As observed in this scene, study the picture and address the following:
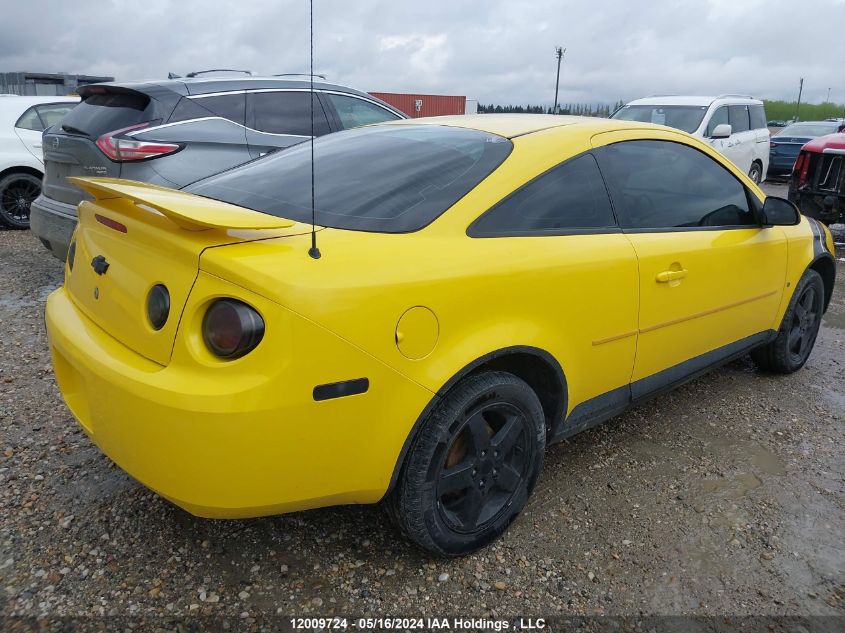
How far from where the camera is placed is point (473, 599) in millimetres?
2152

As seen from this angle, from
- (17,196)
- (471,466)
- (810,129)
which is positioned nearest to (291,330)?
(471,466)

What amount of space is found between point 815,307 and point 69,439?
A: 13.9 feet

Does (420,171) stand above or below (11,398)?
above

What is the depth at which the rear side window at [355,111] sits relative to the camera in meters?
5.66

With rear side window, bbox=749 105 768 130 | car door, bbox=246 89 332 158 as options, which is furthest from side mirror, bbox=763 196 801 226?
A: rear side window, bbox=749 105 768 130

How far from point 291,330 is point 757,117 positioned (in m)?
12.1

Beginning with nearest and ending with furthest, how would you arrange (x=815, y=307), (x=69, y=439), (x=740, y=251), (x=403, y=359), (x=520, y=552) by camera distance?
1. (x=403, y=359)
2. (x=520, y=552)
3. (x=69, y=439)
4. (x=740, y=251)
5. (x=815, y=307)

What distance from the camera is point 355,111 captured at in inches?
227

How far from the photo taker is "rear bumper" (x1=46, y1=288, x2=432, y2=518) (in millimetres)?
1723

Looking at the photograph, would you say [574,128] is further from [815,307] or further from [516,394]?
[815,307]

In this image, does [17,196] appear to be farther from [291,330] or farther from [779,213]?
[779,213]

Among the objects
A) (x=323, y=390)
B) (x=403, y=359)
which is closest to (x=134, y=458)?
(x=323, y=390)

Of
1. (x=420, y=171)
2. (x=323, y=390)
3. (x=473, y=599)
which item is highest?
(x=420, y=171)

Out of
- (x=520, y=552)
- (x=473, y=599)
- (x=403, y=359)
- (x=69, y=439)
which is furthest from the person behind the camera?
(x=69, y=439)
